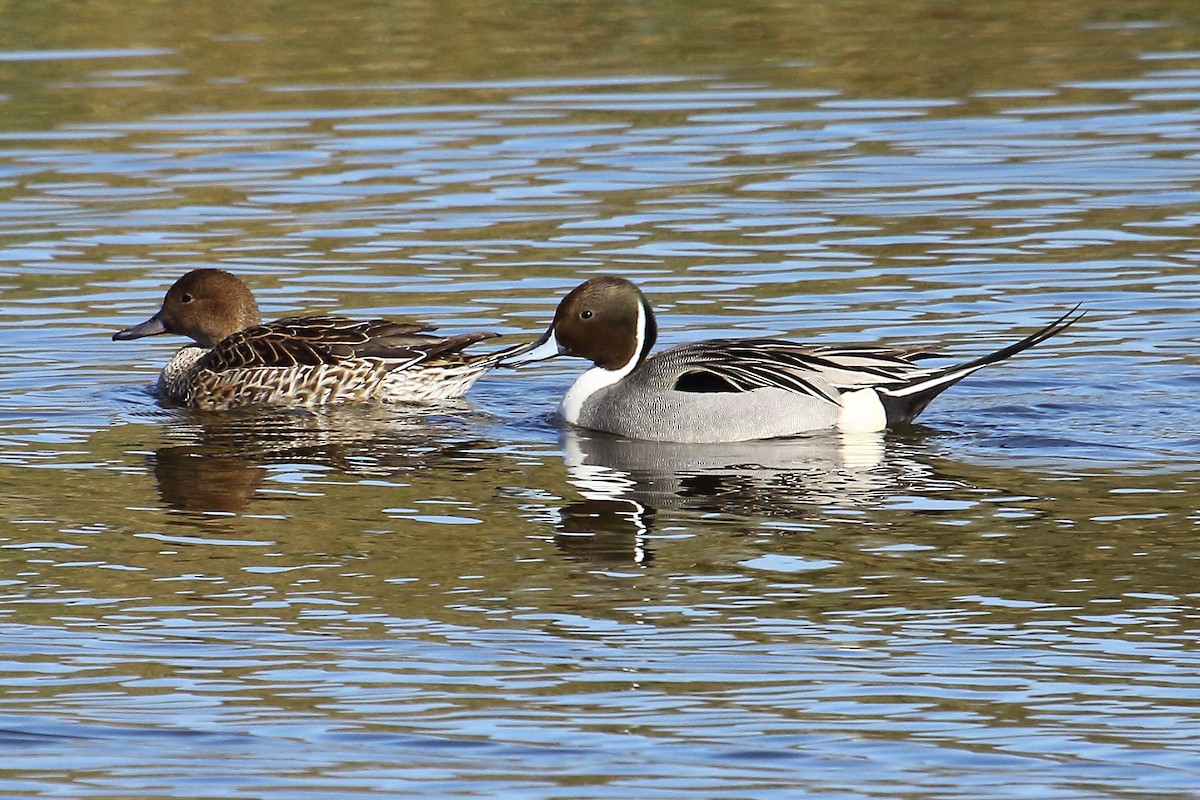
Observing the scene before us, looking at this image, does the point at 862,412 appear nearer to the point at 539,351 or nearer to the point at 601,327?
the point at 601,327

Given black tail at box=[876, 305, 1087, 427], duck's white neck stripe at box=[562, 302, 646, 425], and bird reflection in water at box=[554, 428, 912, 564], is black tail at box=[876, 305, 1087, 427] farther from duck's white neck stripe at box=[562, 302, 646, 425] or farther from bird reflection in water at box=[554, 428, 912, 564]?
duck's white neck stripe at box=[562, 302, 646, 425]

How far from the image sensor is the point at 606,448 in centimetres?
991

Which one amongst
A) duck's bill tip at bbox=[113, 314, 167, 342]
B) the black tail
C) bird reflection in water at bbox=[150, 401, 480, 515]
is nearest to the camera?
bird reflection in water at bbox=[150, 401, 480, 515]

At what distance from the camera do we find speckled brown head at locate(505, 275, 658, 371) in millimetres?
10539

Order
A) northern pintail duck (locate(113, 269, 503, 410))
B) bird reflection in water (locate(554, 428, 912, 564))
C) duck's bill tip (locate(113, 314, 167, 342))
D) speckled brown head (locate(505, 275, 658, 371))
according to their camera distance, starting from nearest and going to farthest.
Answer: bird reflection in water (locate(554, 428, 912, 564))
speckled brown head (locate(505, 275, 658, 371))
northern pintail duck (locate(113, 269, 503, 410))
duck's bill tip (locate(113, 314, 167, 342))

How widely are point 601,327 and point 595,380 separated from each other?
27 cm

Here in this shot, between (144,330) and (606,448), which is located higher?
(144,330)

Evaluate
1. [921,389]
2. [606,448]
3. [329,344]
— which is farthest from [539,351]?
[921,389]

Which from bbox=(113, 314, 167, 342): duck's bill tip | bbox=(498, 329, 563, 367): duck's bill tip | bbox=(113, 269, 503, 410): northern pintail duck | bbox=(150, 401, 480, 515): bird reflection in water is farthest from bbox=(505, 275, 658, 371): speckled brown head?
bbox=(113, 314, 167, 342): duck's bill tip

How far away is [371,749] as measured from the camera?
5688 mm

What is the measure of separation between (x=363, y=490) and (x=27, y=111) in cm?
1068

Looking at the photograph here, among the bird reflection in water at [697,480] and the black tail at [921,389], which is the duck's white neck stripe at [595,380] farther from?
the black tail at [921,389]

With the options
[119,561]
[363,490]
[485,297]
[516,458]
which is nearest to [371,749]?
[119,561]

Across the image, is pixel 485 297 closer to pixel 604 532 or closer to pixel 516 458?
pixel 516 458
